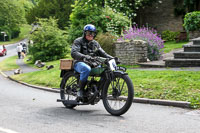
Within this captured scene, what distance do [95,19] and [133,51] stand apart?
6.31m

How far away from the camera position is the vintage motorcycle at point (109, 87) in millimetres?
6375

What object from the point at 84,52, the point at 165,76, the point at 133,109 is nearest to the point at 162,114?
the point at 133,109

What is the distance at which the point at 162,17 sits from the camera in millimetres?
36156

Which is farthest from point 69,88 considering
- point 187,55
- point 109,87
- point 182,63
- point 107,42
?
point 107,42

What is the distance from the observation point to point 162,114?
267 inches

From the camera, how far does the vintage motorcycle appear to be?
638 cm

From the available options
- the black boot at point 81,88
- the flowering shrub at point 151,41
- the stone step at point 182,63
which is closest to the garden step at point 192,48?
the stone step at point 182,63

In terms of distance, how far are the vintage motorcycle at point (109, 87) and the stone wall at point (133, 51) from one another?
9.20 m

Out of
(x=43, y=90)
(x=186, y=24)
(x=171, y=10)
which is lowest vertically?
(x=43, y=90)

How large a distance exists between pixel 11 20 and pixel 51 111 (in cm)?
8875

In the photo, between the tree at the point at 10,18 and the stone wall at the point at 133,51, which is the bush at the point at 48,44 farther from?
the tree at the point at 10,18

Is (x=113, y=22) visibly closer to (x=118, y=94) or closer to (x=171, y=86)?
(x=171, y=86)

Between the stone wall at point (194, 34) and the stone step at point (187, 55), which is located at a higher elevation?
the stone wall at point (194, 34)

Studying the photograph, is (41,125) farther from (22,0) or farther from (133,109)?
(22,0)
